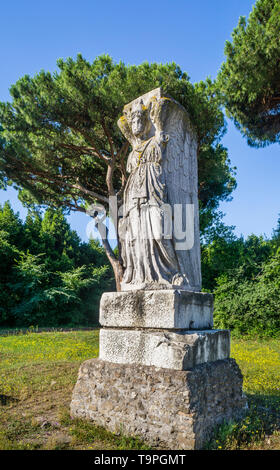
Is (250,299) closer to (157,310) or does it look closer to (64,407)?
(64,407)

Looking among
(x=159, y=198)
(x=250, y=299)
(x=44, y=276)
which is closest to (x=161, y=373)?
(x=159, y=198)

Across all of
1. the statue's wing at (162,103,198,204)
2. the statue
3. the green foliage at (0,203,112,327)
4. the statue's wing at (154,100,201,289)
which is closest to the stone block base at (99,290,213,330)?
the statue

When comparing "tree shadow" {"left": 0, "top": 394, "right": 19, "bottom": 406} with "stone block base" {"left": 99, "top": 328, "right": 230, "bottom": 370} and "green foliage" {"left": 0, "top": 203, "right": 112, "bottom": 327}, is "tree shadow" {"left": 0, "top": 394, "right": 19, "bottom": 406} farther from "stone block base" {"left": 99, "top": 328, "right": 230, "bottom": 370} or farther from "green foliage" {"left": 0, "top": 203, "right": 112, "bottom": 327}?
"green foliage" {"left": 0, "top": 203, "right": 112, "bottom": 327}

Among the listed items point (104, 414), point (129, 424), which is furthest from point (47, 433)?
point (129, 424)

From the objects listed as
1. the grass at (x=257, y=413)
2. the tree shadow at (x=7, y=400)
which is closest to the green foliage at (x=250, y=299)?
the grass at (x=257, y=413)

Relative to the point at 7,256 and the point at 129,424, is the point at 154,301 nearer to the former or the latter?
the point at 129,424

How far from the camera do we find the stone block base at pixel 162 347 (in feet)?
10.1

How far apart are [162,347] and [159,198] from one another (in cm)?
159

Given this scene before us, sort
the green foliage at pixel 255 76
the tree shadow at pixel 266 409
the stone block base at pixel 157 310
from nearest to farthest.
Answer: the stone block base at pixel 157 310 < the tree shadow at pixel 266 409 < the green foliage at pixel 255 76

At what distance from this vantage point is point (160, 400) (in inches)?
118

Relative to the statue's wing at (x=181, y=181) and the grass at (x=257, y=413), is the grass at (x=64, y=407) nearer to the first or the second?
the grass at (x=257, y=413)

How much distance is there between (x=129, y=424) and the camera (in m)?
3.15

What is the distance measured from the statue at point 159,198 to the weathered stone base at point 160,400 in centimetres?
87

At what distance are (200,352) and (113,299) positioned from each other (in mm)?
1054
